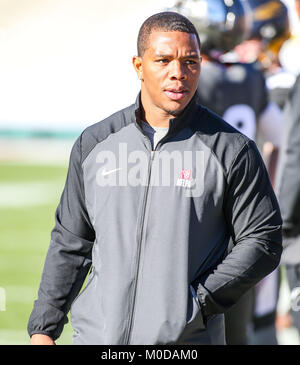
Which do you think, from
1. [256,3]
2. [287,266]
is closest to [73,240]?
[287,266]

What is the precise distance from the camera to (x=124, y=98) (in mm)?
29250

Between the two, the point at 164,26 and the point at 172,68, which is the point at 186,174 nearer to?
the point at 172,68

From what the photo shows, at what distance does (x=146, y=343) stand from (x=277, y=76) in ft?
12.7

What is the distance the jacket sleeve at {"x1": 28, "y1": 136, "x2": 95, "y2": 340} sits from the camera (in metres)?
3.02

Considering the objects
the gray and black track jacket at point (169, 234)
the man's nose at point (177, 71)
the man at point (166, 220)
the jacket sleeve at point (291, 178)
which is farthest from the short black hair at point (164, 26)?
the jacket sleeve at point (291, 178)

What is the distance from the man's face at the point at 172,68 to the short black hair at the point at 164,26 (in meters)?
0.02

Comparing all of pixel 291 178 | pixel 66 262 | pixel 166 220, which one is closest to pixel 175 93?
pixel 166 220

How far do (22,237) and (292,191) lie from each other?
26.6 ft

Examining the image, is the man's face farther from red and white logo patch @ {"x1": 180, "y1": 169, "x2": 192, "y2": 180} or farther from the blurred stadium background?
the blurred stadium background

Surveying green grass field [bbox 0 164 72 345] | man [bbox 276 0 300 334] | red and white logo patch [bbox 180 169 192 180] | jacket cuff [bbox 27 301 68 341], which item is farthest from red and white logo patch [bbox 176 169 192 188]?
green grass field [bbox 0 164 72 345]

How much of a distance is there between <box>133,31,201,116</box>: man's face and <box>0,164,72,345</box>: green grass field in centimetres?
373

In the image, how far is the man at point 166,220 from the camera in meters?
2.81

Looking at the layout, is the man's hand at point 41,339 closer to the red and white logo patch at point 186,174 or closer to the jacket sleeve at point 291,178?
the red and white logo patch at point 186,174
